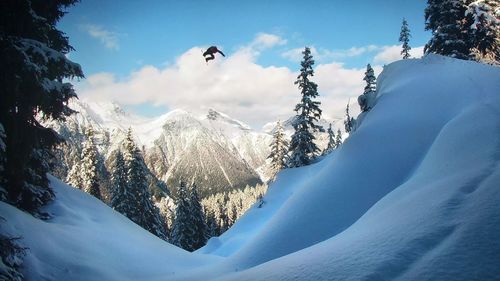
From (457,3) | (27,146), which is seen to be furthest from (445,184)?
(457,3)

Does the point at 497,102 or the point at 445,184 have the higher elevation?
the point at 497,102

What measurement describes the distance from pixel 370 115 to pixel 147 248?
12.7m

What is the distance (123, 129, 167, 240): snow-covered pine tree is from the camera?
111 ft

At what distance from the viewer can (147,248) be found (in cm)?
1406

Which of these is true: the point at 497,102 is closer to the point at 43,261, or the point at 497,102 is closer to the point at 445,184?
the point at 445,184

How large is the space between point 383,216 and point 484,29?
74.3 ft

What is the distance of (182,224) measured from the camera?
3919 cm

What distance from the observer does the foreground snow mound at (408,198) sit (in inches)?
182

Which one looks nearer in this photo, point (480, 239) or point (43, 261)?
point (480, 239)

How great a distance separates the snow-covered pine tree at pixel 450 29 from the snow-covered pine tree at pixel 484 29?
561 millimetres

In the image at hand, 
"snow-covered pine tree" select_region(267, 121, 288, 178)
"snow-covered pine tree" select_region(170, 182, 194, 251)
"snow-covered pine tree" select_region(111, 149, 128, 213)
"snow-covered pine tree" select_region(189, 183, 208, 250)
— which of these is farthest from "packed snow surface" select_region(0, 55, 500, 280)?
"snow-covered pine tree" select_region(189, 183, 208, 250)

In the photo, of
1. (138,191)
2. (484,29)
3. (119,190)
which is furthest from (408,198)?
(119,190)

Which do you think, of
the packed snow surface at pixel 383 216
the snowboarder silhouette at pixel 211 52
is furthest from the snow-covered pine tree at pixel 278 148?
the snowboarder silhouette at pixel 211 52

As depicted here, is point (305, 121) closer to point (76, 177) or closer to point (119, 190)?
point (119, 190)
